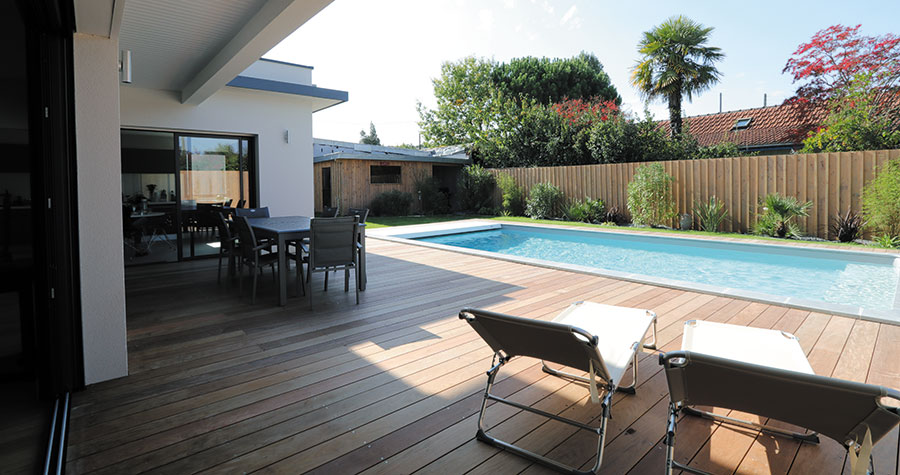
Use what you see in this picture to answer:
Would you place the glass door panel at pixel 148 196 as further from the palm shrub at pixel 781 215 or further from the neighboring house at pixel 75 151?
the palm shrub at pixel 781 215

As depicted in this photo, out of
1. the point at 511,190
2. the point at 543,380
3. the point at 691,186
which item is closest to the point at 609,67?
the point at 511,190

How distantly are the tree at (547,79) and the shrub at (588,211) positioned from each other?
1311cm

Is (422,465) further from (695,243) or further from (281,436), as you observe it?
(695,243)

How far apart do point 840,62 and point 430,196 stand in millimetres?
13164

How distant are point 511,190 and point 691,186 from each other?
547 cm

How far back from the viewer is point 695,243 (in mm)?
9234

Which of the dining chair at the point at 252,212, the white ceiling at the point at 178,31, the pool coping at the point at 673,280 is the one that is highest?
the white ceiling at the point at 178,31

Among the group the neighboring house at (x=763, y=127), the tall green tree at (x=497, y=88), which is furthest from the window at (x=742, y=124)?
the tall green tree at (x=497, y=88)

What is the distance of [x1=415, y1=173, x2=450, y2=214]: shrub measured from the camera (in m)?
16.7

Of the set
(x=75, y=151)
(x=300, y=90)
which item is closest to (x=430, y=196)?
(x=300, y=90)

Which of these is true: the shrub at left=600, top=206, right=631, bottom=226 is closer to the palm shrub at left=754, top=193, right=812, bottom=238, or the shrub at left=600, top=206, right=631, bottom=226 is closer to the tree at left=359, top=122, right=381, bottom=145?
the palm shrub at left=754, top=193, right=812, bottom=238

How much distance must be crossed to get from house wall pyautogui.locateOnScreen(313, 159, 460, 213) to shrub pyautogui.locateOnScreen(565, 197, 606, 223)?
19.9 ft

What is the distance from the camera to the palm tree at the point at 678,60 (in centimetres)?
1482

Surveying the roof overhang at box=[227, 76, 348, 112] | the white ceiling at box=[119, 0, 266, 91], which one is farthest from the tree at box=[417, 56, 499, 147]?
the white ceiling at box=[119, 0, 266, 91]
